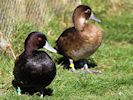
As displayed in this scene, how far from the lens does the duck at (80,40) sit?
8.88 meters

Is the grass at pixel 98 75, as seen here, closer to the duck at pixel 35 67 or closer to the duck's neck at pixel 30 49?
the duck at pixel 35 67

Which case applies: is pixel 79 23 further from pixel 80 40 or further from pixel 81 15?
A: pixel 80 40

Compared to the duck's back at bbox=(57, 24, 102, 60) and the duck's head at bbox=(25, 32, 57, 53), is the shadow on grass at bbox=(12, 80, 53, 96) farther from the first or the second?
the duck's back at bbox=(57, 24, 102, 60)

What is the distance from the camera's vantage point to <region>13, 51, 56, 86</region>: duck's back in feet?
23.5

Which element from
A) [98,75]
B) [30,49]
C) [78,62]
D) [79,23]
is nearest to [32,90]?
[30,49]

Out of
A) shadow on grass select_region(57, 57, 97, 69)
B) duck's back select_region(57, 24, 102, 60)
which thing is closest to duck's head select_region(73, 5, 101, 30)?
duck's back select_region(57, 24, 102, 60)

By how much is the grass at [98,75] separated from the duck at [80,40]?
29cm

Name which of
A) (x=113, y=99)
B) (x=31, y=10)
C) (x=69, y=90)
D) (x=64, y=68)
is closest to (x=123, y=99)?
(x=113, y=99)

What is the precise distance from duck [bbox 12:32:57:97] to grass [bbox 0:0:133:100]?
0.19 meters

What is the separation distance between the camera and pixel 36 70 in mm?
Result: 7176

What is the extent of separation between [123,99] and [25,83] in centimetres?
134

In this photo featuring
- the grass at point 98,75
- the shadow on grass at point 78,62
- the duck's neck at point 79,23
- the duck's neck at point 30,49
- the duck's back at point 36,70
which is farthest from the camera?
the shadow on grass at point 78,62

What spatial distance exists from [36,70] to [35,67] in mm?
45

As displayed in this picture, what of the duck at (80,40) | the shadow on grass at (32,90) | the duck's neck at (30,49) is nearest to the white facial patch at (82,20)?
the duck at (80,40)
